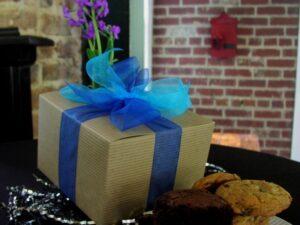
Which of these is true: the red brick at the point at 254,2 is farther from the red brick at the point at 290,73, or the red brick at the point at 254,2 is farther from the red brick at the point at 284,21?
the red brick at the point at 290,73

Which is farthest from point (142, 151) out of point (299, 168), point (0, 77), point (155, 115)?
point (0, 77)

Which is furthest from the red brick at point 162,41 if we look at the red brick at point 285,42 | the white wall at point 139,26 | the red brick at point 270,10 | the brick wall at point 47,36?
the brick wall at point 47,36

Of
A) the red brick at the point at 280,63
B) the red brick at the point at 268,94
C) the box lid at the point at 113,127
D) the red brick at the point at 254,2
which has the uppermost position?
the red brick at the point at 254,2

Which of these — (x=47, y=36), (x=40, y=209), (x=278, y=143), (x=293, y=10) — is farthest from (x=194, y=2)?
(x=40, y=209)

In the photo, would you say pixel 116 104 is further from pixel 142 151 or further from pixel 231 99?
pixel 231 99

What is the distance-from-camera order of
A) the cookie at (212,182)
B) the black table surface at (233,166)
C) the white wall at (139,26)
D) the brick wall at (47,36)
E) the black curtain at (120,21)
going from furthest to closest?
1. the white wall at (139,26)
2. the black curtain at (120,21)
3. the brick wall at (47,36)
4. the black table surface at (233,166)
5. the cookie at (212,182)

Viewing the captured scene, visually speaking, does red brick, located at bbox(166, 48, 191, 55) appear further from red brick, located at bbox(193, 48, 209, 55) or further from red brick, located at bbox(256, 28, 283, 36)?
red brick, located at bbox(256, 28, 283, 36)
